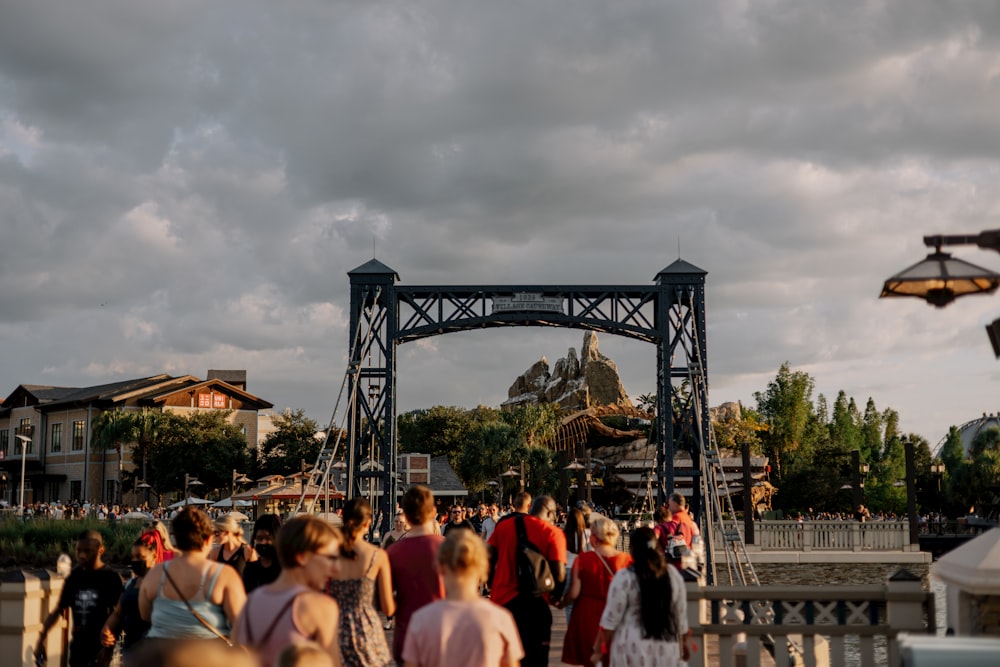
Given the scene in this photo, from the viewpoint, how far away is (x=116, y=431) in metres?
59.6

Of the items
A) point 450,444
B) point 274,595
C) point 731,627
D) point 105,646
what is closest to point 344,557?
point 274,595

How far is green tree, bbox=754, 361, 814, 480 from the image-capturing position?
73625 mm

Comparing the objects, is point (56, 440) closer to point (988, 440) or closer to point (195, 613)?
point (988, 440)

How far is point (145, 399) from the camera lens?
211 ft

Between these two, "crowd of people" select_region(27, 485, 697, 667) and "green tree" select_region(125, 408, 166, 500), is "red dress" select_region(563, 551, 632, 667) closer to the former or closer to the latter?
"crowd of people" select_region(27, 485, 697, 667)

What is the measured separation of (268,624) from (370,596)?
4.55 feet

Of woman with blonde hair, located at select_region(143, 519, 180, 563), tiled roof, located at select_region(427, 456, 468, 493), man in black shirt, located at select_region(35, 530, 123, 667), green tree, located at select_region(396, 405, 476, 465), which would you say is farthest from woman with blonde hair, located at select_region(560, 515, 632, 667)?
green tree, located at select_region(396, 405, 476, 465)

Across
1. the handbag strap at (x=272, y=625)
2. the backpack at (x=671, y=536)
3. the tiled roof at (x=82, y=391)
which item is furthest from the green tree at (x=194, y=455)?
the handbag strap at (x=272, y=625)

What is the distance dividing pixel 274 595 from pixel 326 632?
28cm

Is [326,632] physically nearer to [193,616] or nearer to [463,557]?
[463,557]

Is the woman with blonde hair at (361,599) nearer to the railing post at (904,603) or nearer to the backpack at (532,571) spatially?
the backpack at (532,571)

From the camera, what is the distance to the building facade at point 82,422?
64.1 metres

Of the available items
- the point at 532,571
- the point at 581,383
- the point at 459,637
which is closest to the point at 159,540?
the point at 532,571

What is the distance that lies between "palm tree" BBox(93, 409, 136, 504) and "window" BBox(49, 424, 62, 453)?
9.03 metres
